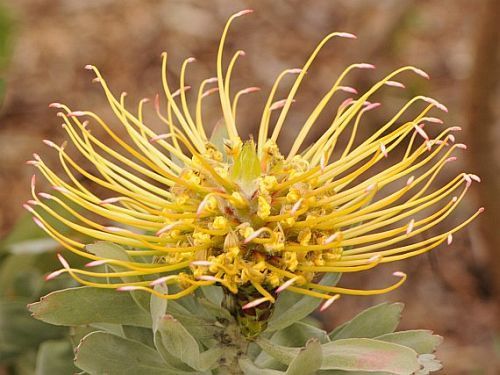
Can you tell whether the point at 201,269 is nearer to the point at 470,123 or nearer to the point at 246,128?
the point at 470,123

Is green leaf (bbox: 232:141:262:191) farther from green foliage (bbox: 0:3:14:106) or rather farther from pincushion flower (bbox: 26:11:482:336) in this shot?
green foliage (bbox: 0:3:14:106)

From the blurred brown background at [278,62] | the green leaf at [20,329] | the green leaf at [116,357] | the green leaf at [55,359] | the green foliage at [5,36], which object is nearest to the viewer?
the green leaf at [116,357]

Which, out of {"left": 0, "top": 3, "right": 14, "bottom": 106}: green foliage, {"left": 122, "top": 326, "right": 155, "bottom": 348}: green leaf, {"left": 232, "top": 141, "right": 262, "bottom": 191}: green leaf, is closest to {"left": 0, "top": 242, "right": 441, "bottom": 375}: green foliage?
{"left": 122, "top": 326, "right": 155, "bottom": 348}: green leaf

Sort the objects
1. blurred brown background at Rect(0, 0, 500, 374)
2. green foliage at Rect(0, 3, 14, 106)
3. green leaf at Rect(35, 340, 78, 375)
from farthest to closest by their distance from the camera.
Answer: blurred brown background at Rect(0, 0, 500, 374)
green foliage at Rect(0, 3, 14, 106)
green leaf at Rect(35, 340, 78, 375)

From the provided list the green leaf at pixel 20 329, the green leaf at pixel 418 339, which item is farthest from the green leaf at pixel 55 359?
the green leaf at pixel 418 339

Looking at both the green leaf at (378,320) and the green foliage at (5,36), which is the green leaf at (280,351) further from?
the green foliage at (5,36)

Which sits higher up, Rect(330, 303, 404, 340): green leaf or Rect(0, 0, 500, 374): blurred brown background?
Rect(0, 0, 500, 374): blurred brown background
